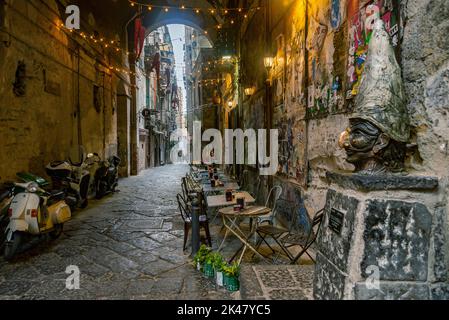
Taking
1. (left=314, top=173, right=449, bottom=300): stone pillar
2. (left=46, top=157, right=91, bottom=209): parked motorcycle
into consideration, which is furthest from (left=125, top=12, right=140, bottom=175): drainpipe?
(left=314, top=173, right=449, bottom=300): stone pillar

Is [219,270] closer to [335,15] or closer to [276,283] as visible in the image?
[276,283]

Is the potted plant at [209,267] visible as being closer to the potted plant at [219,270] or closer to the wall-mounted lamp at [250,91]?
the potted plant at [219,270]

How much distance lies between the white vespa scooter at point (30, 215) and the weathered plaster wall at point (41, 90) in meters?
1.12

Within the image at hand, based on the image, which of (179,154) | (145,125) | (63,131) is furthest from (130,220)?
(179,154)

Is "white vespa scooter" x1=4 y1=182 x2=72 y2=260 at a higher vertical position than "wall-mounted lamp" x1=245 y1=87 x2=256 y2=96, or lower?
lower

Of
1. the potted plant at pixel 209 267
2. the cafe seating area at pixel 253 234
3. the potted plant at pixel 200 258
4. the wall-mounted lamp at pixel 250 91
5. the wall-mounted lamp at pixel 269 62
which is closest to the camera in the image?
the potted plant at pixel 209 267

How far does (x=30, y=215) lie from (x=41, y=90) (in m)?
3.67

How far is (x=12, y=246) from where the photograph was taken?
4.35 metres

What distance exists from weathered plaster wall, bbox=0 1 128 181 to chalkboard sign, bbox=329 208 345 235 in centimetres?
550

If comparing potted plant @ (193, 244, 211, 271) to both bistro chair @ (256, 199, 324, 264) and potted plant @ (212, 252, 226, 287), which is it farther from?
bistro chair @ (256, 199, 324, 264)

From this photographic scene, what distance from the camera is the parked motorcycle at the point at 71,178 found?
23.2 ft

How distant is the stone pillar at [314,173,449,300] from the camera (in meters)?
1.99

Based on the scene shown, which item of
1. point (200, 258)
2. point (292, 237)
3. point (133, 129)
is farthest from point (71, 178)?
point (133, 129)

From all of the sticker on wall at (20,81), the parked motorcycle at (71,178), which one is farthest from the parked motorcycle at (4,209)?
the sticker on wall at (20,81)
